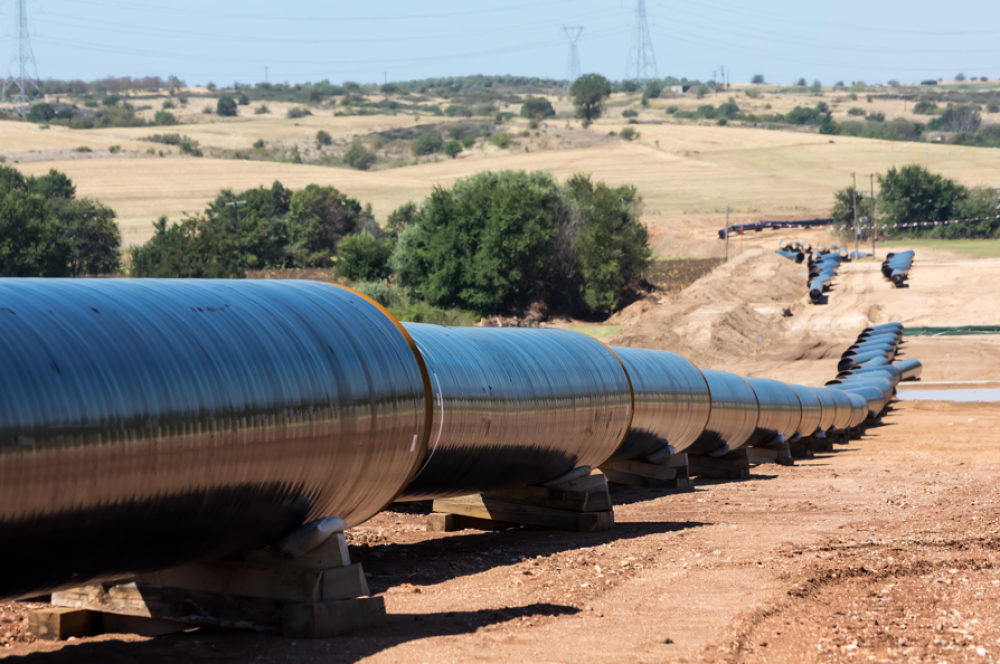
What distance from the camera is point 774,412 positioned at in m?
19.2

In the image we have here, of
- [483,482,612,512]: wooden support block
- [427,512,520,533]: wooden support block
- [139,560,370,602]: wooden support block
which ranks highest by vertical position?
[139,560,370,602]: wooden support block

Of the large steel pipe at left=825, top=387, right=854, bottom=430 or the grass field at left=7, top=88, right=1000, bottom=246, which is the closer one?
the large steel pipe at left=825, top=387, right=854, bottom=430

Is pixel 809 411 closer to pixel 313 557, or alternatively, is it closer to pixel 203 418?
pixel 313 557

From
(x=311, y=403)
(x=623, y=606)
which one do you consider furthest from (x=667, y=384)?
(x=311, y=403)

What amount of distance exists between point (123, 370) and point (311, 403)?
4.22 ft

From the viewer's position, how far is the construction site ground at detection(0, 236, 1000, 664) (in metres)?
6.17

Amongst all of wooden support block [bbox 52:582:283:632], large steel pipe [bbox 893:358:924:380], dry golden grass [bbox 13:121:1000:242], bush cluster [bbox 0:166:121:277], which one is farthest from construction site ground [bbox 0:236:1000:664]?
dry golden grass [bbox 13:121:1000:242]

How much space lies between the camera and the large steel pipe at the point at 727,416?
52.9 feet

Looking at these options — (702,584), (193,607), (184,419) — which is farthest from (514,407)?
(184,419)

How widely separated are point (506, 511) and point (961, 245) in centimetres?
7647

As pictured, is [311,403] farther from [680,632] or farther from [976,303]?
[976,303]

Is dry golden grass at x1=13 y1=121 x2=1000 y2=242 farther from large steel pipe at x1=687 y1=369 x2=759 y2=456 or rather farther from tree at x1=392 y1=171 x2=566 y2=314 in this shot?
large steel pipe at x1=687 y1=369 x2=759 y2=456

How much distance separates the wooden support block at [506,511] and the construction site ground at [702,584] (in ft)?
0.50

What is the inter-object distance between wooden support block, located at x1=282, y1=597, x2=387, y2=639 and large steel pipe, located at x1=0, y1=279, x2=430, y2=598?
504 millimetres
